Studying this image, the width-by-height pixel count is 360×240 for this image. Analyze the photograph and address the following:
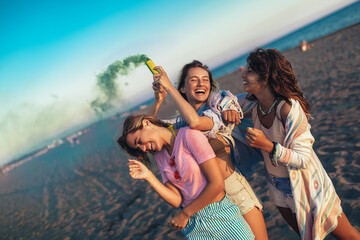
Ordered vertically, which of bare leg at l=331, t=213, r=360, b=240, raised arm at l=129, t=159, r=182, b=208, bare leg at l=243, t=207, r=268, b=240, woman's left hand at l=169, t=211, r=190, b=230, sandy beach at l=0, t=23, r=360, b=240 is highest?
raised arm at l=129, t=159, r=182, b=208

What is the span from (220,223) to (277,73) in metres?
1.47

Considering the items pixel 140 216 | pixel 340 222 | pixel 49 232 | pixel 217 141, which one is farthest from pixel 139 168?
pixel 49 232

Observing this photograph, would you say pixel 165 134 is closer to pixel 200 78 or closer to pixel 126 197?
pixel 200 78

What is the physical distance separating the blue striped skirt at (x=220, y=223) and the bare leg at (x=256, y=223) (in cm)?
14

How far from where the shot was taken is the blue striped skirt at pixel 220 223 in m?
2.04

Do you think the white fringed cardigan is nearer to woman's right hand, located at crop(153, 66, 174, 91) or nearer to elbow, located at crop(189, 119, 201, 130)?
elbow, located at crop(189, 119, 201, 130)

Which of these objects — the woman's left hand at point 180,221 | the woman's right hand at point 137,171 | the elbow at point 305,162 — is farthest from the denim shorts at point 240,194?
the woman's right hand at point 137,171

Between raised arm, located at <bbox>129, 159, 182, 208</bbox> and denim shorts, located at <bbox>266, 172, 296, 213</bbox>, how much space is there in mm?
1034

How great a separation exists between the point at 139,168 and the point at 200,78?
1172 mm


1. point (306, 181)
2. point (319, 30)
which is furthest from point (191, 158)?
point (319, 30)

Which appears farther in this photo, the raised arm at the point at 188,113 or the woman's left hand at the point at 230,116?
the woman's left hand at the point at 230,116

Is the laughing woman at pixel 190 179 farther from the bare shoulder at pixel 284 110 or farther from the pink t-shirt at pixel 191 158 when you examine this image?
the bare shoulder at pixel 284 110

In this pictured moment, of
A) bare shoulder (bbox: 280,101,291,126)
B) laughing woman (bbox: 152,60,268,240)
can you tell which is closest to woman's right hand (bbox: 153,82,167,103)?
laughing woman (bbox: 152,60,268,240)

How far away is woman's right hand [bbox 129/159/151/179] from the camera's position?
2.24m
